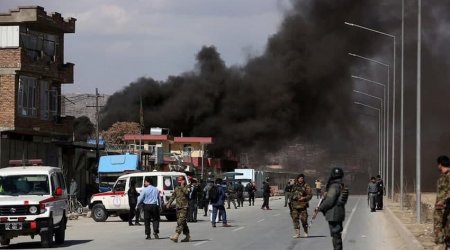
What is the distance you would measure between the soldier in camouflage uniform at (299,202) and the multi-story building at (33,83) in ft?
65.4

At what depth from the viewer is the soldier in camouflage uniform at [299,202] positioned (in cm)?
2162

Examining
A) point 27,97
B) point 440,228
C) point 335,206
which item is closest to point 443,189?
point 440,228

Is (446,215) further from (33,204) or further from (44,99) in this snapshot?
(44,99)

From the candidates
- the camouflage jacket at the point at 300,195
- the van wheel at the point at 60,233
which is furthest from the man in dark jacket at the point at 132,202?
the van wheel at the point at 60,233

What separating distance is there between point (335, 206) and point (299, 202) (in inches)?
299

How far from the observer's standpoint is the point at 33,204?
18.4m

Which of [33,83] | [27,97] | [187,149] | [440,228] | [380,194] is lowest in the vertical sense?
[380,194]

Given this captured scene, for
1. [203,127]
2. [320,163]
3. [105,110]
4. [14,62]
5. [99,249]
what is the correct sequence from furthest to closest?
[320,163], [105,110], [203,127], [14,62], [99,249]

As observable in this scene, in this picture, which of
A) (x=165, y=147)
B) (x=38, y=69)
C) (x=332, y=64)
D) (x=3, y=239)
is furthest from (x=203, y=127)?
(x=3, y=239)

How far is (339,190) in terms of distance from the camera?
1430 cm

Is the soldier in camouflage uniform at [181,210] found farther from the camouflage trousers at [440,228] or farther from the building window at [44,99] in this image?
the building window at [44,99]

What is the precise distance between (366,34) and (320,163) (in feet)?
173

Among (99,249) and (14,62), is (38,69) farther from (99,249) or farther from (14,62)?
(99,249)

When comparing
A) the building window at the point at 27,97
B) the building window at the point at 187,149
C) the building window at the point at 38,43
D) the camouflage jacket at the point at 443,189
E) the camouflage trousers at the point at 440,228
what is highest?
the building window at the point at 38,43
